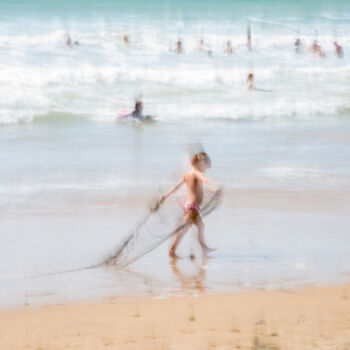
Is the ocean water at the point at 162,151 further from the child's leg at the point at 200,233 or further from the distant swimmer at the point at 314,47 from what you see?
the distant swimmer at the point at 314,47

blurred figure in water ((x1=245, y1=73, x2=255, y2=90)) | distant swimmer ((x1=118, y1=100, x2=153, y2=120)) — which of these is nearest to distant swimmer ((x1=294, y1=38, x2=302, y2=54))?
blurred figure in water ((x1=245, y1=73, x2=255, y2=90))

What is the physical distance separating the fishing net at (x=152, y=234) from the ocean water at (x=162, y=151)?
0.16 m

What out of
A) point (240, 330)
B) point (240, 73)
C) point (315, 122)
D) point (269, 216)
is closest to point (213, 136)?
point (315, 122)

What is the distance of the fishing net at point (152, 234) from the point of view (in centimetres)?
891

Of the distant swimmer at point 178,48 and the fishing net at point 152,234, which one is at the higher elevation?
the distant swimmer at point 178,48

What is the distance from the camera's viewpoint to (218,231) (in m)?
10.4

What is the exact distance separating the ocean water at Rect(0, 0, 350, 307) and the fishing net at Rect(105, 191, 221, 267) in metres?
0.16

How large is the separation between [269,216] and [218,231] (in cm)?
98

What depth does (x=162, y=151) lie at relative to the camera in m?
16.9

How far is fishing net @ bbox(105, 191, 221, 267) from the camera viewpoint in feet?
29.2

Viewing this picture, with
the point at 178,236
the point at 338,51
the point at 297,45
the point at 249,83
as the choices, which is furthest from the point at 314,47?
the point at 178,236

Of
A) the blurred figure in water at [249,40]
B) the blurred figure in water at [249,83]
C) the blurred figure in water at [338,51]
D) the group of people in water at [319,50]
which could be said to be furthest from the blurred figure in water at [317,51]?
the blurred figure in water at [249,83]

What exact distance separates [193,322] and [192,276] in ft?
5.83

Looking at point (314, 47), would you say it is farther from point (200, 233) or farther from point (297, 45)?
point (200, 233)
